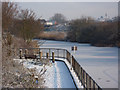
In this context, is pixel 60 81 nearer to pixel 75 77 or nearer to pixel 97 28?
pixel 75 77

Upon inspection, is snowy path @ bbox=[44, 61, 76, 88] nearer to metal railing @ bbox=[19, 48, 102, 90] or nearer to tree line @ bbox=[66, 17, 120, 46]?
metal railing @ bbox=[19, 48, 102, 90]

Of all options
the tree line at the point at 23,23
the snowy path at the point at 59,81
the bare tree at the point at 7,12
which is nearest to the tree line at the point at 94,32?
the tree line at the point at 23,23

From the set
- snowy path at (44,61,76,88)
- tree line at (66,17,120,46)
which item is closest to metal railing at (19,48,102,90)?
snowy path at (44,61,76,88)

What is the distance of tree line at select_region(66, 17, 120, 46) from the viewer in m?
34.8

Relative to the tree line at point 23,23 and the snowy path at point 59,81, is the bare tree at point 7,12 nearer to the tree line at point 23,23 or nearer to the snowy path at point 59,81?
the tree line at point 23,23

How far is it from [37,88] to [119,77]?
3.88 metres

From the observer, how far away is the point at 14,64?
35.5ft

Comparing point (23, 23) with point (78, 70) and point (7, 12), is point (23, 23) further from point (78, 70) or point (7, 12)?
point (78, 70)

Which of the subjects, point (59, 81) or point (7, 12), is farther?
→ point (7, 12)

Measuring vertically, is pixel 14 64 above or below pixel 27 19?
below

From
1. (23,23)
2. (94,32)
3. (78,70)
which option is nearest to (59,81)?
(78,70)

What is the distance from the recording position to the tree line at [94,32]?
34.8 metres

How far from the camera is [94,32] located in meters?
40.4

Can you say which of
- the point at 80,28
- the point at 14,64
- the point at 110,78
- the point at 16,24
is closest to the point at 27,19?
the point at 16,24
